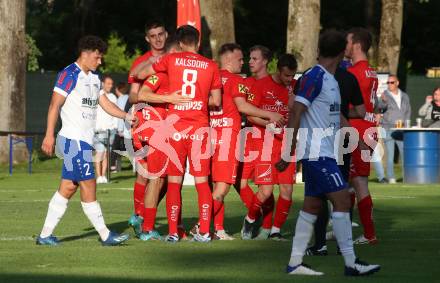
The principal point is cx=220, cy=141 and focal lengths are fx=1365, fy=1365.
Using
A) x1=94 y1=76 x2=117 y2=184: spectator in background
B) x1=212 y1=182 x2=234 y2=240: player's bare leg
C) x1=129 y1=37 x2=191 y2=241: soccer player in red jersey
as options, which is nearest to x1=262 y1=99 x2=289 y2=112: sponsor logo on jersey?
x1=212 y1=182 x2=234 y2=240: player's bare leg

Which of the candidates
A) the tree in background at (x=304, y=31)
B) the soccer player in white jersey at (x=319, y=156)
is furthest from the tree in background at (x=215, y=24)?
the soccer player in white jersey at (x=319, y=156)

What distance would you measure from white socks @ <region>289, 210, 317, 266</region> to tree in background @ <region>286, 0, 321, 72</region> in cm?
2033

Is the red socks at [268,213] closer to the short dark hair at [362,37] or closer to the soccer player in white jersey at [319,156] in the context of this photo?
the short dark hair at [362,37]

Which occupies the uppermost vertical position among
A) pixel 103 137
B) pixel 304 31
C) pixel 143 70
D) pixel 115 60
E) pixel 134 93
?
pixel 304 31

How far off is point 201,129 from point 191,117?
0.56ft

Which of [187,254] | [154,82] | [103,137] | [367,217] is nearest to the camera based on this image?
[187,254]

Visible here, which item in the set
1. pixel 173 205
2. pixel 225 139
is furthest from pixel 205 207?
pixel 225 139

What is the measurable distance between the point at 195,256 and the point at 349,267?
2.01 m

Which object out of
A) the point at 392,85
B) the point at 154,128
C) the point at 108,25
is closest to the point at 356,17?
the point at 108,25

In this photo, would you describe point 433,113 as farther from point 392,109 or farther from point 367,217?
point 367,217

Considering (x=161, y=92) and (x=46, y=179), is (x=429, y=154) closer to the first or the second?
(x=46, y=179)

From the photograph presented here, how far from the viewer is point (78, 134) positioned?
13.5m

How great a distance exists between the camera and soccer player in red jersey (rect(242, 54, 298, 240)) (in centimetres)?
1486

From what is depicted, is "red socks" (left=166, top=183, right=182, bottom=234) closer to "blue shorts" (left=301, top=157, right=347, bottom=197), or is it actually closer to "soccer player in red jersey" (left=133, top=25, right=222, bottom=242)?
"soccer player in red jersey" (left=133, top=25, right=222, bottom=242)
